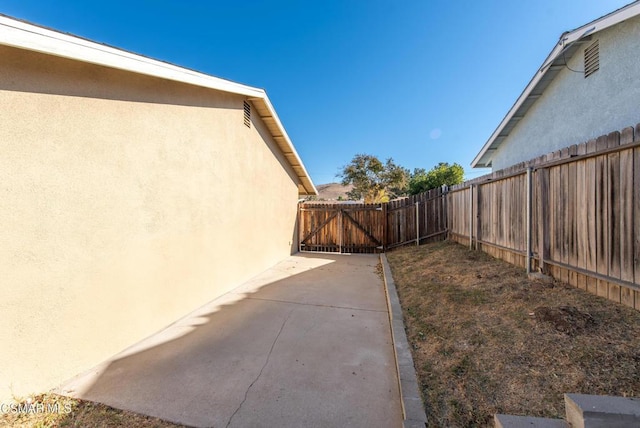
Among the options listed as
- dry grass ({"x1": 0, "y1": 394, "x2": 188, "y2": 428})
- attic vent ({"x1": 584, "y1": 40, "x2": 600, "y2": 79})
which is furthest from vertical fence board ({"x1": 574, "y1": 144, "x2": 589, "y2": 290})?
dry grass ({"x1": 0, "y1": 394, "x2": 188, "y2": 428})

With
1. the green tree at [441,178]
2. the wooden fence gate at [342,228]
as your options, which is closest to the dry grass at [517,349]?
the wooden fence gate at [342,228]

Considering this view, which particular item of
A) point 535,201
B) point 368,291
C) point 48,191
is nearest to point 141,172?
point 48,191

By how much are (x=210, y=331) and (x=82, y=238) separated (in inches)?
77.0

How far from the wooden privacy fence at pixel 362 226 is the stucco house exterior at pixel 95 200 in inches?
239

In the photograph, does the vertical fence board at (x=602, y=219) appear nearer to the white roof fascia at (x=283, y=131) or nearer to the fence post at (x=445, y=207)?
the fence post at (x=445, y=207)

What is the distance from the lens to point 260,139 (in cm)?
721

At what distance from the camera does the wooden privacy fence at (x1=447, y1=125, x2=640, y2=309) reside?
8.71 ft

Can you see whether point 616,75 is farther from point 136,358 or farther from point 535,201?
point 136,358

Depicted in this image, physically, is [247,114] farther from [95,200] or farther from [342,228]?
[342,228]

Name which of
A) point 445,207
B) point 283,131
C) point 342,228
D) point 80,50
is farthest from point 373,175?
point 80,50

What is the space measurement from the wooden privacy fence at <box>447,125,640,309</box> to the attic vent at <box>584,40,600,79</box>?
10.7 ft

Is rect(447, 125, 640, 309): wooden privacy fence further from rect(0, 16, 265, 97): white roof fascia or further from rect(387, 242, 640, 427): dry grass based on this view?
rect(0, 16, 265, 97): white roof fascia

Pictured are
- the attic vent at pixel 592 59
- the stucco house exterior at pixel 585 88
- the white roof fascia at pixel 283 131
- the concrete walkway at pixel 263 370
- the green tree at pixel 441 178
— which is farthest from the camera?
the green tree at pixel 441 178

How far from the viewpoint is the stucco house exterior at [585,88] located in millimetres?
4887
